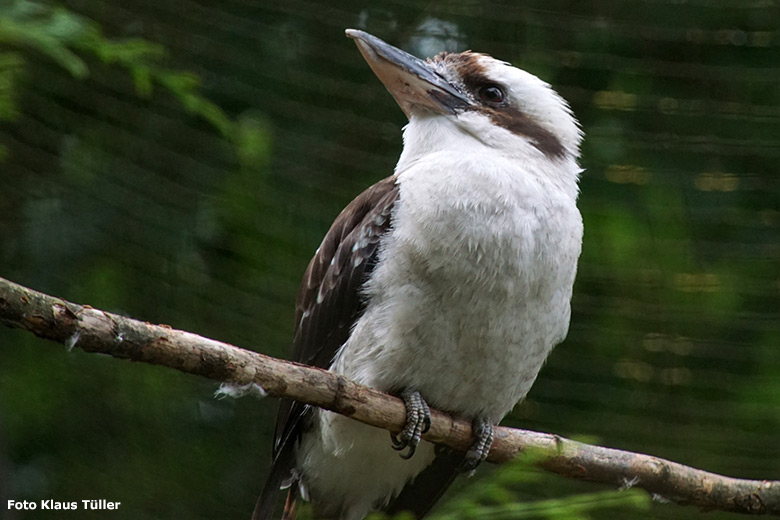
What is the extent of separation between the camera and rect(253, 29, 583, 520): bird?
235 centimetres

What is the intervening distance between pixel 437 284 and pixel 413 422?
0.31 metres

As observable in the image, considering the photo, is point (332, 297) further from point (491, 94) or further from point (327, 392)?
point (491, 94)

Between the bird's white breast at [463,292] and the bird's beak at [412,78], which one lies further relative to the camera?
the bird's beak at [412,78]

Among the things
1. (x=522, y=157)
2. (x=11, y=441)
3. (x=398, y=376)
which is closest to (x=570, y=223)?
(x=522, y=157)

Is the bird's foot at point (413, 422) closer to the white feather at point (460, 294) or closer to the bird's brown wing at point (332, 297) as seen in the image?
the white feather at point (460, 294)

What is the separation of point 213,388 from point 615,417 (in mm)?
1392

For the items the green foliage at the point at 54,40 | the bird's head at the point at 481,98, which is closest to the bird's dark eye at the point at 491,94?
the bird's head at the point at 481,98

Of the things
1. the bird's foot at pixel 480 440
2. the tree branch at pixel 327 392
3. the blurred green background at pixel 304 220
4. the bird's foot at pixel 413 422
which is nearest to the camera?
the tree branch at pixel 327 392

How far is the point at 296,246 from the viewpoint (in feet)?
11.8

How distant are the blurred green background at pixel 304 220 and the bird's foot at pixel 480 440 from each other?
113 centimetres

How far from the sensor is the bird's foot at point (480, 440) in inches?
95.8

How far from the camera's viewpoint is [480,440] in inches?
95.9

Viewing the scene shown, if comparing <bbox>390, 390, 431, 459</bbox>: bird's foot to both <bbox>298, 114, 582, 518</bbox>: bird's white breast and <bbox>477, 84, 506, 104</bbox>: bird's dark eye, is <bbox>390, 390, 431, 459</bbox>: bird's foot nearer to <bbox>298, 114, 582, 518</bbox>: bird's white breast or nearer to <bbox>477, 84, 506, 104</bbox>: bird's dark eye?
<bbox>298, 114, 582, 518</bbox>: bird's white breast

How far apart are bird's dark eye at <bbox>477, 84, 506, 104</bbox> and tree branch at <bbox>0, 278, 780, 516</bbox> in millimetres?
876
